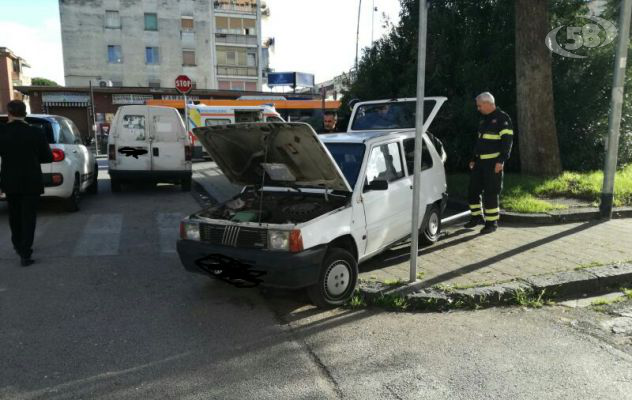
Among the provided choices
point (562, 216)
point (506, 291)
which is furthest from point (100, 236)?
point (562, 216)

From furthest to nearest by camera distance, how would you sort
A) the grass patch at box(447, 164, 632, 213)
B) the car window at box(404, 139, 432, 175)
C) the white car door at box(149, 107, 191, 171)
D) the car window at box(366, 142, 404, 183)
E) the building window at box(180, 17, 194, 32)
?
the building window at box(180, 17, 194, 32)
the white car door at box(149, 107, 191, 171)
the grass patch at box(447, 164, 632, 213)
the car window at box(404, 139, 432, 175)
the car window at box(366, 142, 404, 183)

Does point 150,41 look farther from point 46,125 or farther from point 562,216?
point 562,216

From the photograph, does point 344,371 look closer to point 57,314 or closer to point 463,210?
point 57,314

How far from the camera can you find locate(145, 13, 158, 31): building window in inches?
1850

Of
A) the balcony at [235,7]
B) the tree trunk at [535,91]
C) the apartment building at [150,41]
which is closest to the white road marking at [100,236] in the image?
the tree trunk at [535,91]

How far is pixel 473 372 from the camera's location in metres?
3.23

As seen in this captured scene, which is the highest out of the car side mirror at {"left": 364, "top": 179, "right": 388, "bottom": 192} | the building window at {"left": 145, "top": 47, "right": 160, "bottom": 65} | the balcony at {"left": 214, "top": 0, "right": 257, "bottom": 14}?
the balcony at {"left": 214, "top": 0, "right": 257, "bottom": 14}

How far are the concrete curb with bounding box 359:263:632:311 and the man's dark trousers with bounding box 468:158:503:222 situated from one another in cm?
191

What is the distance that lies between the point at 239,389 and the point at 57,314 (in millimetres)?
2091

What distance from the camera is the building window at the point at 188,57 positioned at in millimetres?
48250

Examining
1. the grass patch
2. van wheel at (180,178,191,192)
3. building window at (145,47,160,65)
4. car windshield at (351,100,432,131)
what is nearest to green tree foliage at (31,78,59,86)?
building window at (145,47,160,65)

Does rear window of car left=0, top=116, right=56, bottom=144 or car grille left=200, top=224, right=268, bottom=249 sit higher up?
rear window of car left=0, top=116, right=56, bottom=144

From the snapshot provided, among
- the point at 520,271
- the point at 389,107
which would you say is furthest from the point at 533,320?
the point at 389,107

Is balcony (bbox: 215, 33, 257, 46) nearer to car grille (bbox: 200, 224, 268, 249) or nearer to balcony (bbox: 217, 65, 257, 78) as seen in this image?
balcony (bbox: 217, 65, 257, 78)
